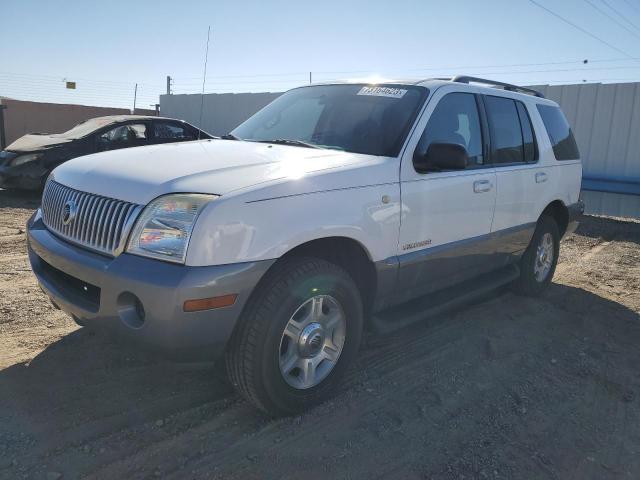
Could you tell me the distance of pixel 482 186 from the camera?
13.6ft

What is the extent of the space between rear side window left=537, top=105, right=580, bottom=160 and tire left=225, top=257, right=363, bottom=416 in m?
3.32

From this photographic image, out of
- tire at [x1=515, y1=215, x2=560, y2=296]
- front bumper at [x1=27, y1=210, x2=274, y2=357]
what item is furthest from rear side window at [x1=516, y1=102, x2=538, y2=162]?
front bumper at [x1=27, y1=210, x2=274, y2=357]

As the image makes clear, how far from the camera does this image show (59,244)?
3051 mm

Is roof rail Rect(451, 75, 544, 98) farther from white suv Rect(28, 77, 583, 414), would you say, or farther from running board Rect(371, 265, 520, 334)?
A: running board Rect(371, 265, 520, 334)

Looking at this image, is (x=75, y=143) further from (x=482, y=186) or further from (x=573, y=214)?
(x=573, y=214)

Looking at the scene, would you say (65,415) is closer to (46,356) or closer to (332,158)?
(46,356)

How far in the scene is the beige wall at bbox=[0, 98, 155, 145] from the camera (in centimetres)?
1755

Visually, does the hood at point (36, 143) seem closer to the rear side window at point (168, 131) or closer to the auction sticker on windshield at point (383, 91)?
the rear side window at point (168, 131)

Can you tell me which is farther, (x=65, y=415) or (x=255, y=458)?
(x=65, y=415)

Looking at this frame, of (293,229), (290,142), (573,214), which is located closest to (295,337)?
(293,229)

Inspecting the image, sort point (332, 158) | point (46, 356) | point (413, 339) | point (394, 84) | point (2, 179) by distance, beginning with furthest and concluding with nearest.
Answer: point (2, 179) < point (413, 339) < point (394, 84) < point (46, 356) < point (332, 158)

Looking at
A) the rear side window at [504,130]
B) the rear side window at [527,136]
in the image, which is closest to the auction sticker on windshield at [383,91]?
the rear side window at [504,130]

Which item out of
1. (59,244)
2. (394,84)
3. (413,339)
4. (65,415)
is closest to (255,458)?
(65,415)

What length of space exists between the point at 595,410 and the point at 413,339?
4.45 ft
